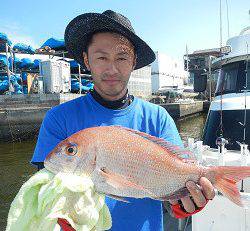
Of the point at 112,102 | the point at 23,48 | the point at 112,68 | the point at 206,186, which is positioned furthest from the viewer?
the point at 23,48

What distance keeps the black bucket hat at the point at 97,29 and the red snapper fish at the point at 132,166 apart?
2.59ft

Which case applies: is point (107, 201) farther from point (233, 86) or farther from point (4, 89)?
point (4, 89)

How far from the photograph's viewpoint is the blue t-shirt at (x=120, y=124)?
7.56 ft

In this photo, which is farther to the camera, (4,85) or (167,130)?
(4,85)

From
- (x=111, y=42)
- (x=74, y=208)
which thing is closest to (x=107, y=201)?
(x=74, y=208)

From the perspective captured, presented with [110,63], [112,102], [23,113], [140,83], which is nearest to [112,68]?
[110,63]

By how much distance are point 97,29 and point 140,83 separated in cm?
3752

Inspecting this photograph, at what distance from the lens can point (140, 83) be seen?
39750mm

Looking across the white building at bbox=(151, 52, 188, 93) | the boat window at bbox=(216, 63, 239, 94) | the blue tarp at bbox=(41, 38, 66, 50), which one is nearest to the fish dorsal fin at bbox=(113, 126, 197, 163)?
the boat window at bbox=(216, 63, 239, 94)

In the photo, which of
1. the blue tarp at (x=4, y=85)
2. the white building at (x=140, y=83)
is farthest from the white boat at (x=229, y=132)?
the white building at (x=140, y=83)

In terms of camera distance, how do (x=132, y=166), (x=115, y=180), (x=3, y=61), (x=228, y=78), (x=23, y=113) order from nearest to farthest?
1. (x=115, y=180)
2. (x=132, y=166)
3. (x=228, y=78)
4. (x=23, y=113)
5. (x=3, y=61)

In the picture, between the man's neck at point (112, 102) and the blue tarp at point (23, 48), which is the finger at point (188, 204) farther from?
the blue tarp at point (23, 48)

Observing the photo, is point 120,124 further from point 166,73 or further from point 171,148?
point 166,73

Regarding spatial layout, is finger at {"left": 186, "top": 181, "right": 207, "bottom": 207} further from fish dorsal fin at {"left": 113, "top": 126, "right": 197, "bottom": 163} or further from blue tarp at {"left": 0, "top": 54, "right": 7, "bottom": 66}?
blue tarp at {"left": 0, "top": 54, "right": 7, "bottom": 66}
